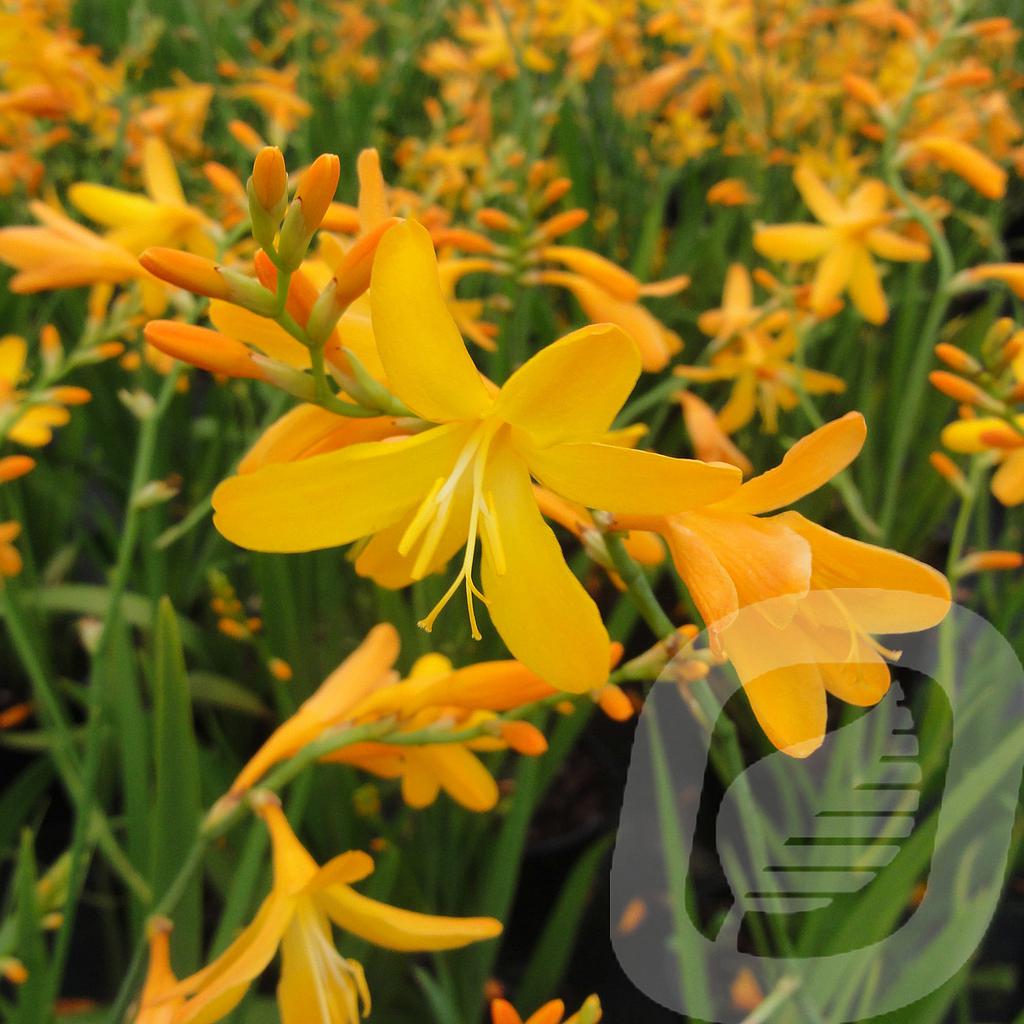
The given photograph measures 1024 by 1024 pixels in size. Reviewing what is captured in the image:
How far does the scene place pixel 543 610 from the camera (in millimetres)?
433

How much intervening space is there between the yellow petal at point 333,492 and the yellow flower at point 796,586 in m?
0.13

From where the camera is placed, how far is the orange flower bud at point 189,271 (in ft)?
1.51

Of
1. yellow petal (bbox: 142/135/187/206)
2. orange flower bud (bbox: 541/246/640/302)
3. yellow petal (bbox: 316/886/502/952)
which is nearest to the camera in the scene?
yellow petal (bbox: 316/886/502/952)

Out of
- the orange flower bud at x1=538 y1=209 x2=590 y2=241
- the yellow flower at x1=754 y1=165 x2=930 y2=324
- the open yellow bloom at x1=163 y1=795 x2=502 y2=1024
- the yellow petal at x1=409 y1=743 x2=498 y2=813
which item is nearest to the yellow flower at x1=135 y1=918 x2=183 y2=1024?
the open yellow bloom at x1=163 y1=795 x2=502 y2=1024

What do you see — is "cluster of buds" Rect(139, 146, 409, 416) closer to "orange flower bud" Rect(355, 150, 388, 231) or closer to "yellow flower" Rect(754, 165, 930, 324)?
"orange flower bud" Rect(355, 150, 388, 231)

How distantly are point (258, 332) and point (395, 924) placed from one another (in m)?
0.40

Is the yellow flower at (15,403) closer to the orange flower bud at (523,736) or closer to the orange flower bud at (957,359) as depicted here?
the orange flower bud at (523,736)

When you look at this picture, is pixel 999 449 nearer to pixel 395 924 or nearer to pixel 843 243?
pixel 395 924

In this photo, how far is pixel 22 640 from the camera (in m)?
0.88

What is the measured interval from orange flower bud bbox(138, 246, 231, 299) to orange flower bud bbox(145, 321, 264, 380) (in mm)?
20

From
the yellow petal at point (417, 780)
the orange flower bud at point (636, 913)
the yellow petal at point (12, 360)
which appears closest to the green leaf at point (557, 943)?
the orange flower bud at point (636, 913)

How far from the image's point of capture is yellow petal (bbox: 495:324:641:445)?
1.27ft

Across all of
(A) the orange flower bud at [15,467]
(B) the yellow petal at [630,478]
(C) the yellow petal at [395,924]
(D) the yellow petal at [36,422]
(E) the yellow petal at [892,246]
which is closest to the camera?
(B) the yellow petal at [630,478]

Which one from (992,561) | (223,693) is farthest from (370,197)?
(223,693)
